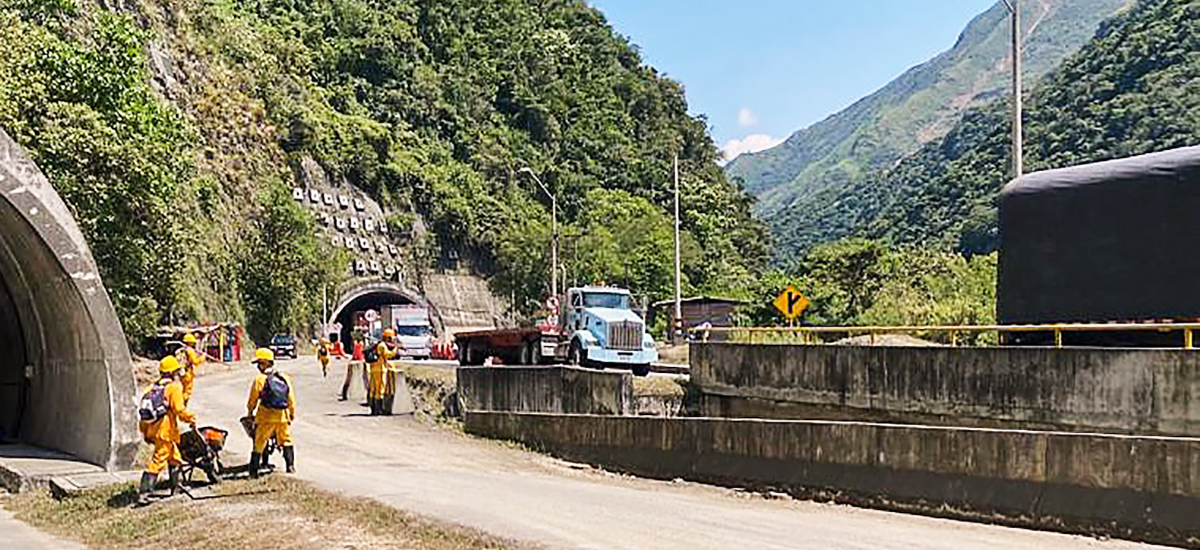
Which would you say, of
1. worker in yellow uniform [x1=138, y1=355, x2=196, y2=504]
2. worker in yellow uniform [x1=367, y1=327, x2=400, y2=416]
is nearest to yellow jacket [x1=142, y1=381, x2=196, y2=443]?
worker in yellow uniform [x1=138, y1=355, x2=196, y2=504]

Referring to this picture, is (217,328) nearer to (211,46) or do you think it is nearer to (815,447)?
(211,46)

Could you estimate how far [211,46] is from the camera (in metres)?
76.6

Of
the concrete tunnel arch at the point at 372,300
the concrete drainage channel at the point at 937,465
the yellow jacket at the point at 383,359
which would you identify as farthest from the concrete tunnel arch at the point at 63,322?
the concrete tunnel arch at the point at 372,300

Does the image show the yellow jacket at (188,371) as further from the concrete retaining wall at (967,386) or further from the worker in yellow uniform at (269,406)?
the concrete retaining wall at (967,386)

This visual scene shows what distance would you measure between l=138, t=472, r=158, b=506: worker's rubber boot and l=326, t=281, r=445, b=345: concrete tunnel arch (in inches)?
2309

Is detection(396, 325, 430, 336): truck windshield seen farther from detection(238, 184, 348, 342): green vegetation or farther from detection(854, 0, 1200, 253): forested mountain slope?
detection(854, 0, 1200, 253): forested mountain slope

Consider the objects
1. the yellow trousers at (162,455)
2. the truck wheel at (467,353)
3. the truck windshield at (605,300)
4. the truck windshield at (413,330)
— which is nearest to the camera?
the yellow trousers at (162,455)

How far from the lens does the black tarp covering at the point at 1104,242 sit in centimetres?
2130

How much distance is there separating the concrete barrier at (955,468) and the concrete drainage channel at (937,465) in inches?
0.5

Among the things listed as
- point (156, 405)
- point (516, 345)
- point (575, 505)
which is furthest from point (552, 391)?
point (156, 405)

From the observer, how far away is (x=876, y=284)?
179 ft

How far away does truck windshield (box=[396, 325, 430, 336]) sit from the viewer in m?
58.7

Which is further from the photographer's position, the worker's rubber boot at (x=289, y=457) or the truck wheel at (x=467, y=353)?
the truck wheel at (x=467, y=353)

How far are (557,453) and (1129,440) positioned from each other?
11873mm
